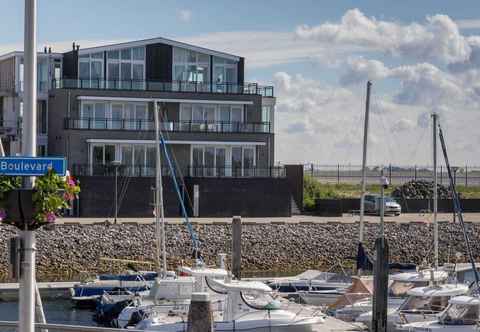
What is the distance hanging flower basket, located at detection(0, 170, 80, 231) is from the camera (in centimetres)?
1592

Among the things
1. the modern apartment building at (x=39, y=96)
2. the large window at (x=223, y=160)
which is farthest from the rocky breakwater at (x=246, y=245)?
the modern apartment building at (x=39, y=96)

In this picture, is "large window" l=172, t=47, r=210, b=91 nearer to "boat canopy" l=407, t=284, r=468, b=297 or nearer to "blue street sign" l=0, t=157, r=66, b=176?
"boat canopy" l=407, t=284, r=468, b=297

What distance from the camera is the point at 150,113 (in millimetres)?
74312

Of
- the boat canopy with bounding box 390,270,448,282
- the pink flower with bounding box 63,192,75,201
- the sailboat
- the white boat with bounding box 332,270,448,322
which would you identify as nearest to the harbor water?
the white boat with bounding box 332,270,448,322

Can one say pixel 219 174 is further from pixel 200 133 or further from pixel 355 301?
pixel 355 301

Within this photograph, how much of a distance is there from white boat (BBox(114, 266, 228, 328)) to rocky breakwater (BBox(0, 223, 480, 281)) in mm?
14689

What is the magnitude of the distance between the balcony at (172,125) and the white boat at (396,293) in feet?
114

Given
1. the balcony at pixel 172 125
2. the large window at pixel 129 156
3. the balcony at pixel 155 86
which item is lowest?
the large window at pixel 129 156

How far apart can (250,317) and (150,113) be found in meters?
41.8

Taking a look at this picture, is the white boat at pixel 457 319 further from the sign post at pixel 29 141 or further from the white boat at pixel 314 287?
the sign post at pixel 29 141

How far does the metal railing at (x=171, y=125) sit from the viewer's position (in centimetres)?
7269

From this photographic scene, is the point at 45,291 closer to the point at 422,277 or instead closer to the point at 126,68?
the point at 422,277

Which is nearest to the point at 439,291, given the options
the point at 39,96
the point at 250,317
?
the point at 250,317

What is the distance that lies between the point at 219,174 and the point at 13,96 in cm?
1583
